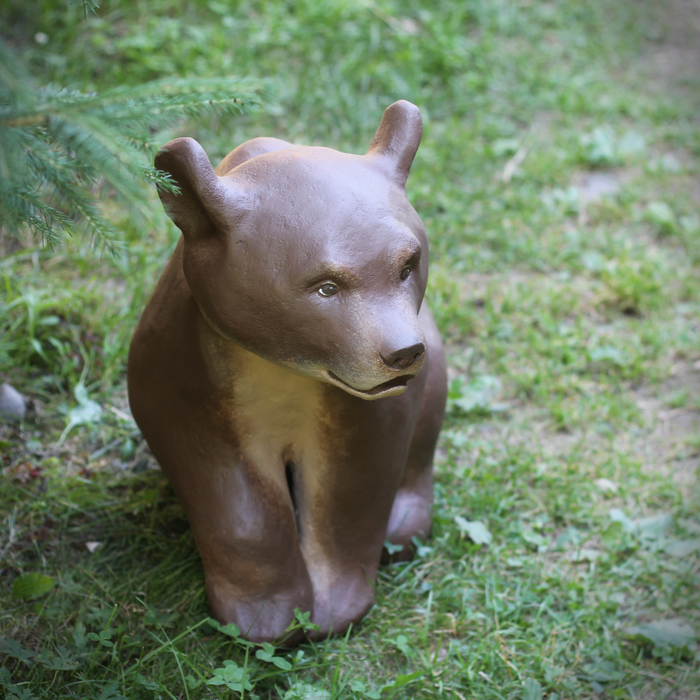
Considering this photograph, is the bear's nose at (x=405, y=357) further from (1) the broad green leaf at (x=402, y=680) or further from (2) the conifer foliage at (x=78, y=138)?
(1) the broad green leaf at (x=402, y=680)

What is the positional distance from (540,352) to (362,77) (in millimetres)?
1935

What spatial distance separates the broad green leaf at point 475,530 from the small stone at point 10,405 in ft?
4.98

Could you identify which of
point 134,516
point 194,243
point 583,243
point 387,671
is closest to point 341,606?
point 387,671

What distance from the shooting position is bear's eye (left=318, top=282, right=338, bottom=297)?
→ 159 centimetres

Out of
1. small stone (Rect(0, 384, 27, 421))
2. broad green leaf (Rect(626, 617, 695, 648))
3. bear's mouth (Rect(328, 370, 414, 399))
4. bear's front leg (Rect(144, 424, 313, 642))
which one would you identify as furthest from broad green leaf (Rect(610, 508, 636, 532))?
small stone (Rect(0, 384, 27, 421))

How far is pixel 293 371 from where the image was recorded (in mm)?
1701

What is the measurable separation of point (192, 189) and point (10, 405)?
145cm

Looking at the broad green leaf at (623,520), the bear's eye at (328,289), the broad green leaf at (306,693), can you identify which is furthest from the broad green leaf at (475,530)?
the bear's eye at (328,289)

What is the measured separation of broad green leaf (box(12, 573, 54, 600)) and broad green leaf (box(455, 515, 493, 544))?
48.3 inches

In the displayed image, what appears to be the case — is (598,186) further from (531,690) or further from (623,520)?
(531,690)

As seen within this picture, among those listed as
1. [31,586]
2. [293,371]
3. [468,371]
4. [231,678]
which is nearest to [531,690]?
[231,678]

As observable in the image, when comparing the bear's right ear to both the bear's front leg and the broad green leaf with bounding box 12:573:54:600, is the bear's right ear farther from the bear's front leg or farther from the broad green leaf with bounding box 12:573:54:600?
the broad green leaf with bounding box 12:573:54:600

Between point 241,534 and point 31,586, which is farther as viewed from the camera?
point 31,586

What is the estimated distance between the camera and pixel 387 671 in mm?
2074
